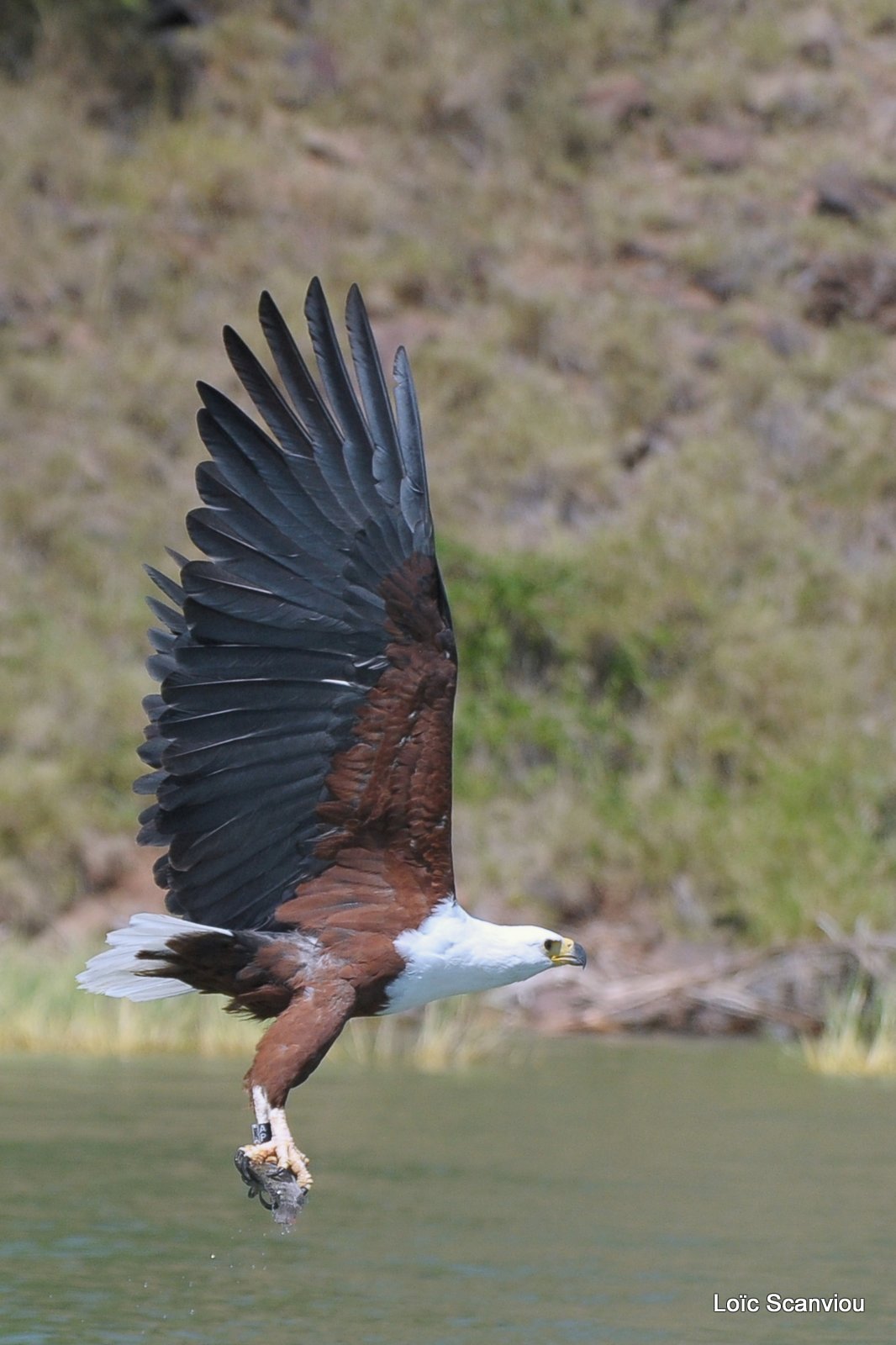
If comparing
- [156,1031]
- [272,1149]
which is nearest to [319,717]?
[272,1149]

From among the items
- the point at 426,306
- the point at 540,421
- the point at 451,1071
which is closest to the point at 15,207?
the point at 426,306

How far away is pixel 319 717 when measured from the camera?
5551 mm

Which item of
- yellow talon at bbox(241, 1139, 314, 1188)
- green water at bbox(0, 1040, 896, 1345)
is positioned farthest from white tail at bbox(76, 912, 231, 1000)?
green water at bbox(0, 1040, 896, 1345)

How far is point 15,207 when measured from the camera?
24578mm

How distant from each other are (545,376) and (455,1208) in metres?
16.3

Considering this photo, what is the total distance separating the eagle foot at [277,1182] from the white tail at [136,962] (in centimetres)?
64

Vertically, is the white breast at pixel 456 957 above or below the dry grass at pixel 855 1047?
below

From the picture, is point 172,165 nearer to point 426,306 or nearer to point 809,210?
point 426,306

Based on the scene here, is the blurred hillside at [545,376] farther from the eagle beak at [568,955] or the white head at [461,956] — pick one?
the white head at [461,956]

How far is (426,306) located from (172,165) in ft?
12.0

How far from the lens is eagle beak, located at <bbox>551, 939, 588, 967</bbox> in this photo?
569 centimetres

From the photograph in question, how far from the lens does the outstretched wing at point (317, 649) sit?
5.45 metres

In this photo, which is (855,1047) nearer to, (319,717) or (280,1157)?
(319,717)
